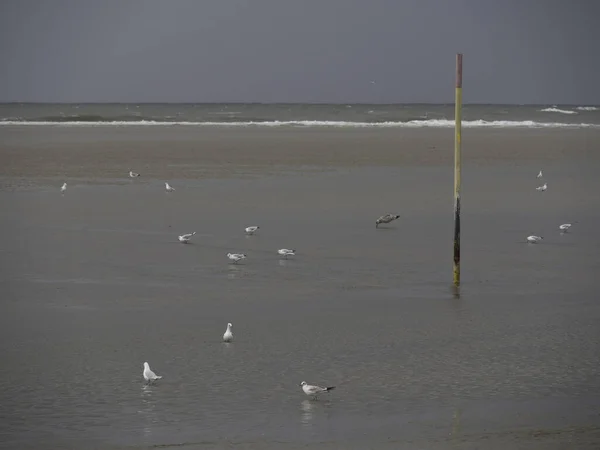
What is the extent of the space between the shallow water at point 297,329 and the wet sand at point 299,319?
1.3 inches

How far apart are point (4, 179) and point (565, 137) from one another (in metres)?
35.9

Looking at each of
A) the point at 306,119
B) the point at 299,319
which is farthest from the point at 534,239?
the point at 306,119

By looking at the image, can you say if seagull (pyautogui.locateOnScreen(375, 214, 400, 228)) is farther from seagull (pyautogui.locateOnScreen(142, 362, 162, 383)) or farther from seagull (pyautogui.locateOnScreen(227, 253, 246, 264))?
seagull (pyautogui.locateOnScreen(142, 362, 162, 383))

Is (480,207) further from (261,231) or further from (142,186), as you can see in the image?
(142,186)

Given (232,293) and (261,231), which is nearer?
(232,293)

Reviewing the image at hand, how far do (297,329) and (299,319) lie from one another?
0.51m

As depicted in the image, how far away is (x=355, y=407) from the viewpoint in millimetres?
9516

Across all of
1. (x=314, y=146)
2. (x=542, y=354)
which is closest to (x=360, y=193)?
(x=542, y=354)

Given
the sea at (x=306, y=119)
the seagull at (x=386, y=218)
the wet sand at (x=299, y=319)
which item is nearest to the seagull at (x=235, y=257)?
the wet sand at (x=299, y=319)

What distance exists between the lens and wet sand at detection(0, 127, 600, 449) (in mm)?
9102

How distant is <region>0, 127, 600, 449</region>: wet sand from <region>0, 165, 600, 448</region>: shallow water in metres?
0.03

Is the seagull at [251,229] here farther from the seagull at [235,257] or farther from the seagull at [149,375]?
the seagull at [149,375]

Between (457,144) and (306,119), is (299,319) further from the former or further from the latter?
(306,119)

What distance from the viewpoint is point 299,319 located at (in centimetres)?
1302
